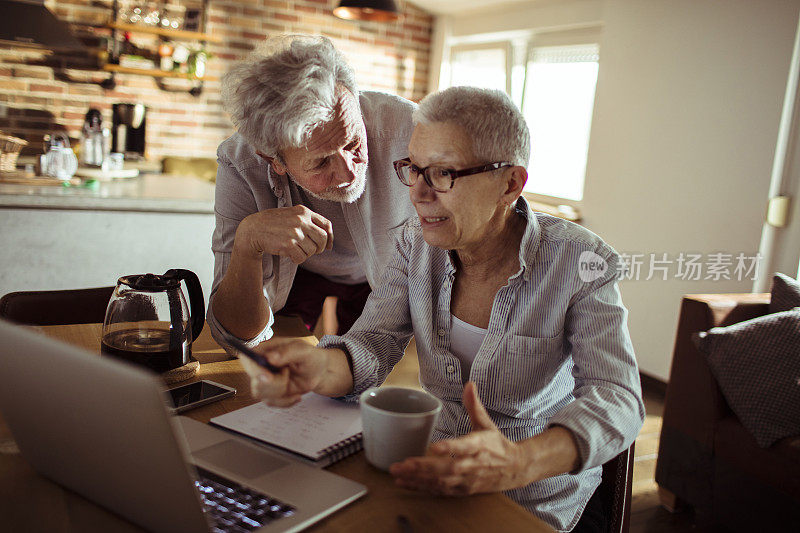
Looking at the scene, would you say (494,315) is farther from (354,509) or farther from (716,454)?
(716,454)

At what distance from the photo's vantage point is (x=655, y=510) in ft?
8.04

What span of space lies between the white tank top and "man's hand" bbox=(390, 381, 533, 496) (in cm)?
40

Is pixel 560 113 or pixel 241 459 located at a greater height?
pixel 560 113

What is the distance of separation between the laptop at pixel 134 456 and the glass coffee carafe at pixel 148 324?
0.97 feet

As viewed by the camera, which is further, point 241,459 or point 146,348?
point 146,348

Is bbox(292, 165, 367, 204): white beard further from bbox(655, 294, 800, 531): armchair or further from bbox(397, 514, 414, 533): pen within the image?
bbox(655, 294, 800, 531): armchair

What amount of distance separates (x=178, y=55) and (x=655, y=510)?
4565 mm

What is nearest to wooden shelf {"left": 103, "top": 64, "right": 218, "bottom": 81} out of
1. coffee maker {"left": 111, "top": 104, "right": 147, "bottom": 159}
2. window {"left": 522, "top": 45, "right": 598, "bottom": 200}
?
coffee maker {"left": 111, "top": 104, "right": 147, "bottom": 159}

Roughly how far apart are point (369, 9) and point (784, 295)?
2.32m

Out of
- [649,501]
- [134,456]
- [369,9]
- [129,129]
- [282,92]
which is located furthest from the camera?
[129,129]

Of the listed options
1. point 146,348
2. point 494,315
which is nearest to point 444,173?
point 494,315

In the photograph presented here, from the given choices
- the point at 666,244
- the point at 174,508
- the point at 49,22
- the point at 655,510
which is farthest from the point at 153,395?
the point at 49,22

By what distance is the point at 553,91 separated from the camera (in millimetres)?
4871

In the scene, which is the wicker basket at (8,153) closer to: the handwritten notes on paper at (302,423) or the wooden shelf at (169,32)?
the wooden shelf at (169,32)
